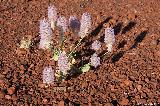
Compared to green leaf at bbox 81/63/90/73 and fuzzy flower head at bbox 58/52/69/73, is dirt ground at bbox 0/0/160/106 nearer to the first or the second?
green leaf at bbox 81/63/90/73

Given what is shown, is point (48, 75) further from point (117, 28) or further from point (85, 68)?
point (117, 28)

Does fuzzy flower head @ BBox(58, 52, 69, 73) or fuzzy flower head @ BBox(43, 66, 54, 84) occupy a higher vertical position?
fuzzy flower head @ BBox(58, 52, 69, 73)

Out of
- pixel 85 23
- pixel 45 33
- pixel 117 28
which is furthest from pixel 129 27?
pixel 45 33

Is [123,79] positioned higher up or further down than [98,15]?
further down

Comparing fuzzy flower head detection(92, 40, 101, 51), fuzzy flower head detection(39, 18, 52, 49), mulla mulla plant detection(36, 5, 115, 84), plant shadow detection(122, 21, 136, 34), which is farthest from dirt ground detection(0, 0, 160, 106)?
fuzzy flower head detection(39, 18, 52, 49)

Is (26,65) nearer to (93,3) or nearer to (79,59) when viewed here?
(79,59)

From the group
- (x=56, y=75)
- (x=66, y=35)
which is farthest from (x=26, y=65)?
(x=66, y=35)

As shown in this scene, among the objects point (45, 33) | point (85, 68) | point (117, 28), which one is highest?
point (117, 28)
